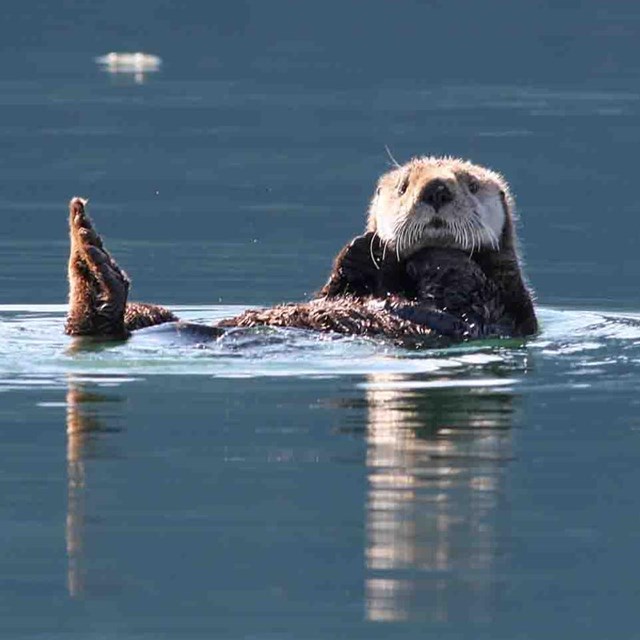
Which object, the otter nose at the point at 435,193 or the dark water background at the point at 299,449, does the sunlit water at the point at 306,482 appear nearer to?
the dark water background at the point at 299,449

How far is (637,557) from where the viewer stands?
5.68 m

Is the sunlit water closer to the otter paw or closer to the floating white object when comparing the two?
the otter paw

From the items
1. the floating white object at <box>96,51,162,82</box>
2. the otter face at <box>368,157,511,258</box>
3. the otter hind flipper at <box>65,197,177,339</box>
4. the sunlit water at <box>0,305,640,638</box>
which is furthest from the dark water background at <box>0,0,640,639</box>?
the floating white object at <box>96,51,162,82</box>

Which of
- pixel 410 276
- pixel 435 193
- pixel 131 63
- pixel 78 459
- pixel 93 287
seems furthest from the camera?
pixel 131 63

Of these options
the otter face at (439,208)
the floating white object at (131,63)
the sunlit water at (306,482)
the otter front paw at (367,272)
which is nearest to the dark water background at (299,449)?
the sunlit water at (306,482)

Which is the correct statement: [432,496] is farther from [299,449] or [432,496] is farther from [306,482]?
[299,449]

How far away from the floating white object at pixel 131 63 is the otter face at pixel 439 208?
2159 centimetres

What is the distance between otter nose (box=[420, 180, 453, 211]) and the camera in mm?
8688

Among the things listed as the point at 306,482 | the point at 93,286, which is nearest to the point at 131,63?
the point at 93,286

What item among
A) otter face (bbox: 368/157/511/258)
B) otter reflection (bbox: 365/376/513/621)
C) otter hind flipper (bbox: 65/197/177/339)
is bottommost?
otter reflection (bbox: 365/376/513/621)

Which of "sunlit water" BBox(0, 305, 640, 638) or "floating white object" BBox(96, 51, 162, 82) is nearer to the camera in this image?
"sunlit water" BBox(0, 305, 640, 638)

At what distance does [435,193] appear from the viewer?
8.69 meters

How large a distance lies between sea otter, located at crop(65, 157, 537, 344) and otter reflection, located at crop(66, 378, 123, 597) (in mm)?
592

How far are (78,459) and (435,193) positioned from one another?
8.06 feet
